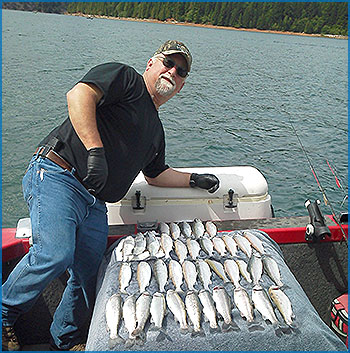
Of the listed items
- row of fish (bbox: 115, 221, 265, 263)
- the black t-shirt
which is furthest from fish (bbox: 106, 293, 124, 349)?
the black t-shirt

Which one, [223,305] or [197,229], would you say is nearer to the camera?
[223,305]

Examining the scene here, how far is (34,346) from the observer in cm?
288

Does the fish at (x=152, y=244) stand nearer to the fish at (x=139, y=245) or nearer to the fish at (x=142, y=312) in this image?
the fish at (x=139, y=245)

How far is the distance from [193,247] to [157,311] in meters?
0.62

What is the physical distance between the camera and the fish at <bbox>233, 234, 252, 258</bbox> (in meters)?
2.52

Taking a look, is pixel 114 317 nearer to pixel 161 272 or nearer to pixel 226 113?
pixel 161 272

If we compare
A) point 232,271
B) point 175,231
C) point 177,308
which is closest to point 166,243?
point 175,231

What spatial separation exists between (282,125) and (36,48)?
13941 millimetres

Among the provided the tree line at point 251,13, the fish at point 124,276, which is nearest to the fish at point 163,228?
the fish at point 124,276

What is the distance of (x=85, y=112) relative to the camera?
7.32 ft

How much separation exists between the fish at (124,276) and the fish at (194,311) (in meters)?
0.33

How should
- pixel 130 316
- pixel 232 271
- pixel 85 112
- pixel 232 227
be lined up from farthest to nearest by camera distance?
pixel 232 227 → pixel 232 271 → pixel 85 112 → pixel 130 316

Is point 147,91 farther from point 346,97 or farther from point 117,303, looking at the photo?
point 346,97

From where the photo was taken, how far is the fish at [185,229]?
275 cm
